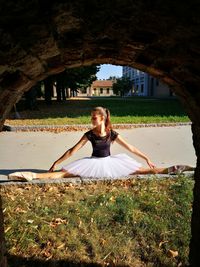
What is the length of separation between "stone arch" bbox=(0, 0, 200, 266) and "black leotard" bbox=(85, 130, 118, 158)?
12.8 ft

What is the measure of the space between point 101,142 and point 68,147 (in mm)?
3551

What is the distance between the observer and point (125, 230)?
4.33m

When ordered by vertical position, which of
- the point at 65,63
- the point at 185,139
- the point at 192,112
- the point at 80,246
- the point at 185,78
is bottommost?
the point at 80,246

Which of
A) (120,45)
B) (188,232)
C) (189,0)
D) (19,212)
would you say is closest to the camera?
(189,0)

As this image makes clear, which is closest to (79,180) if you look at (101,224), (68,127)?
(101,224)

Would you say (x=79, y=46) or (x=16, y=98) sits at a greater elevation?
(x=79, y=46)

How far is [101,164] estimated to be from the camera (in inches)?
257

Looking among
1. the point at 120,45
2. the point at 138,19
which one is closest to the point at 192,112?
the point at 120,45

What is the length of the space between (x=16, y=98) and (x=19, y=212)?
2.49 metres

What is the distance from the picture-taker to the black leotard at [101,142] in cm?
671

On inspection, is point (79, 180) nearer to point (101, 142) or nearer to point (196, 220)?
point (101, 142)

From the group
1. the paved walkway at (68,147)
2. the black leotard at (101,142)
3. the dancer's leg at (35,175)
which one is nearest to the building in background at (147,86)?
the paved walkway at (68,147)

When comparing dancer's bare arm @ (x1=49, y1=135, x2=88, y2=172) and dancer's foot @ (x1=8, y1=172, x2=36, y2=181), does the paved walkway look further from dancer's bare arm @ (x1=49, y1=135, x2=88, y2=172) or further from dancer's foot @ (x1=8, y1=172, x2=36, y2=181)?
dancer's bare arm @ (x1=49, y1=135, x2=88, y2=172)

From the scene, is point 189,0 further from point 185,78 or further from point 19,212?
point 19,212
